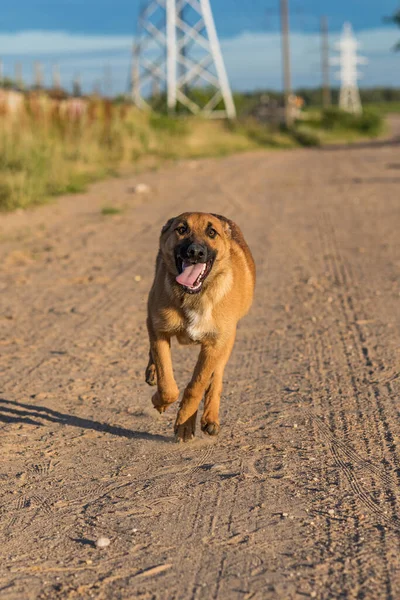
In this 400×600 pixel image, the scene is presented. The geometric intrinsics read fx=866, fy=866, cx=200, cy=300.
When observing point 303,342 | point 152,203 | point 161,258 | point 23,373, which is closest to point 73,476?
point 161,258

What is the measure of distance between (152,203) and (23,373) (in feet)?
27.6

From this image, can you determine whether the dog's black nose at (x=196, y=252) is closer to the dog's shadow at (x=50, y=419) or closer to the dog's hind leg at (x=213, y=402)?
the dog's hind leg at (x=213, y=402)

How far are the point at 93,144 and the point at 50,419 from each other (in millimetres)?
15423

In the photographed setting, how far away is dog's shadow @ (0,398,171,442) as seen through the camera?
4488 mm

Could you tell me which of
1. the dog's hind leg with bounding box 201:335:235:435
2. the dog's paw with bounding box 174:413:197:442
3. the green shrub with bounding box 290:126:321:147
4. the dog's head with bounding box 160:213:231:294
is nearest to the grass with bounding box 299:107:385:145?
the green shrub with bounding box 290:126:321:147

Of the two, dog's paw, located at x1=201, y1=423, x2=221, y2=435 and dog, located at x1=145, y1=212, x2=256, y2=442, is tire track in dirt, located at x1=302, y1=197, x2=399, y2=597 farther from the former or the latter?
dog, located at x1=145, y1=212, x2=256, y2=442

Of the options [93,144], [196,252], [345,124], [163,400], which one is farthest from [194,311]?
[345,124]

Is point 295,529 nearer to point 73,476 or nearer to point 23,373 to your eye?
point 73,476

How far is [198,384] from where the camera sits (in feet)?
14.1

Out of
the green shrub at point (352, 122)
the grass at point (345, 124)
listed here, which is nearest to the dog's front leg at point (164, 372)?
the grass at point (345, 124)

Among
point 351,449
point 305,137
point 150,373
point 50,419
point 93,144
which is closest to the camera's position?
point 351,449

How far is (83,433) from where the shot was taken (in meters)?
4.51

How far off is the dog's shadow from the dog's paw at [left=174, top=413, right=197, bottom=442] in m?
0.09

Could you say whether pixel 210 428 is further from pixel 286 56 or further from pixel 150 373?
pixel 286 56
